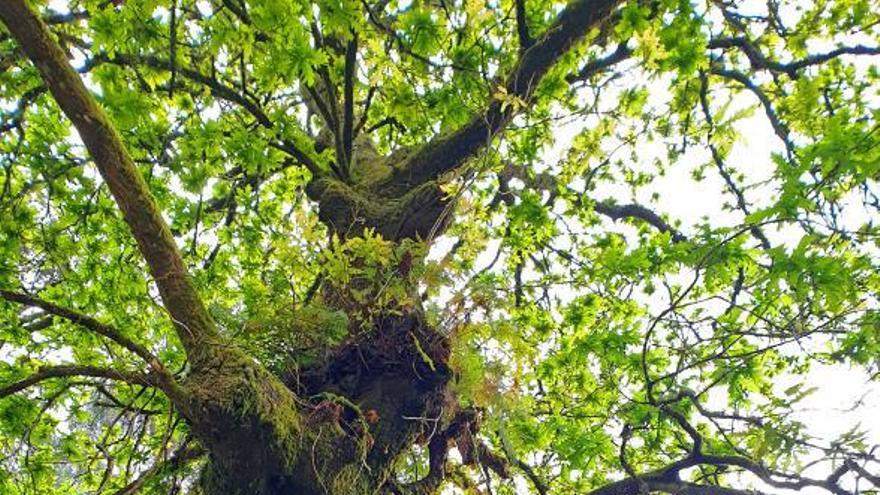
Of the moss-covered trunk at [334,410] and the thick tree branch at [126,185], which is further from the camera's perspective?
the moss-covered trunk at [334,410]

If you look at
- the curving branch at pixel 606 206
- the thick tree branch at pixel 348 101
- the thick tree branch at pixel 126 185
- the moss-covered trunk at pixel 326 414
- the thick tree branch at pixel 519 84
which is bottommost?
the moss-covered trunk at pixel 326 414

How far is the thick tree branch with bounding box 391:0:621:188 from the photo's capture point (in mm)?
3596

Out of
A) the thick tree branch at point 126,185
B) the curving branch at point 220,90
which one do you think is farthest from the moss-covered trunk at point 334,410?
the curving branch at point 220,90

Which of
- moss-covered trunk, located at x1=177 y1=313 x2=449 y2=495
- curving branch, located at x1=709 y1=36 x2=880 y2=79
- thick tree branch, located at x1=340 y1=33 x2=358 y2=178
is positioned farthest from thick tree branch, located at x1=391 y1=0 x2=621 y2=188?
curving branch, located at x1=709 y1=36 x2=880 y2=79

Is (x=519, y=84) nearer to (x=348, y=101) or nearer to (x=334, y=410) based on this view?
(x=348, y=101)

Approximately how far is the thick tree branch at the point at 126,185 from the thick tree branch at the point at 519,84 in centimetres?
170

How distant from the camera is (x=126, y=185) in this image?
8.44 feet

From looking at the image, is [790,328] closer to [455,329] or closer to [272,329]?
[455,329]

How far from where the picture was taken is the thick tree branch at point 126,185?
7.98 feet

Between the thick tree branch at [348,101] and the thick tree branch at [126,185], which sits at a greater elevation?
the thick tree branch at [348,101]

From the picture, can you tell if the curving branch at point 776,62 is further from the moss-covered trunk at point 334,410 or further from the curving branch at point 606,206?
the moss-covered trunk at point 334,410

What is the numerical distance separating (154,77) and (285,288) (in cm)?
162

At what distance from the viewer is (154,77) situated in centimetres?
393

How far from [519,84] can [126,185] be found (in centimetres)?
228
